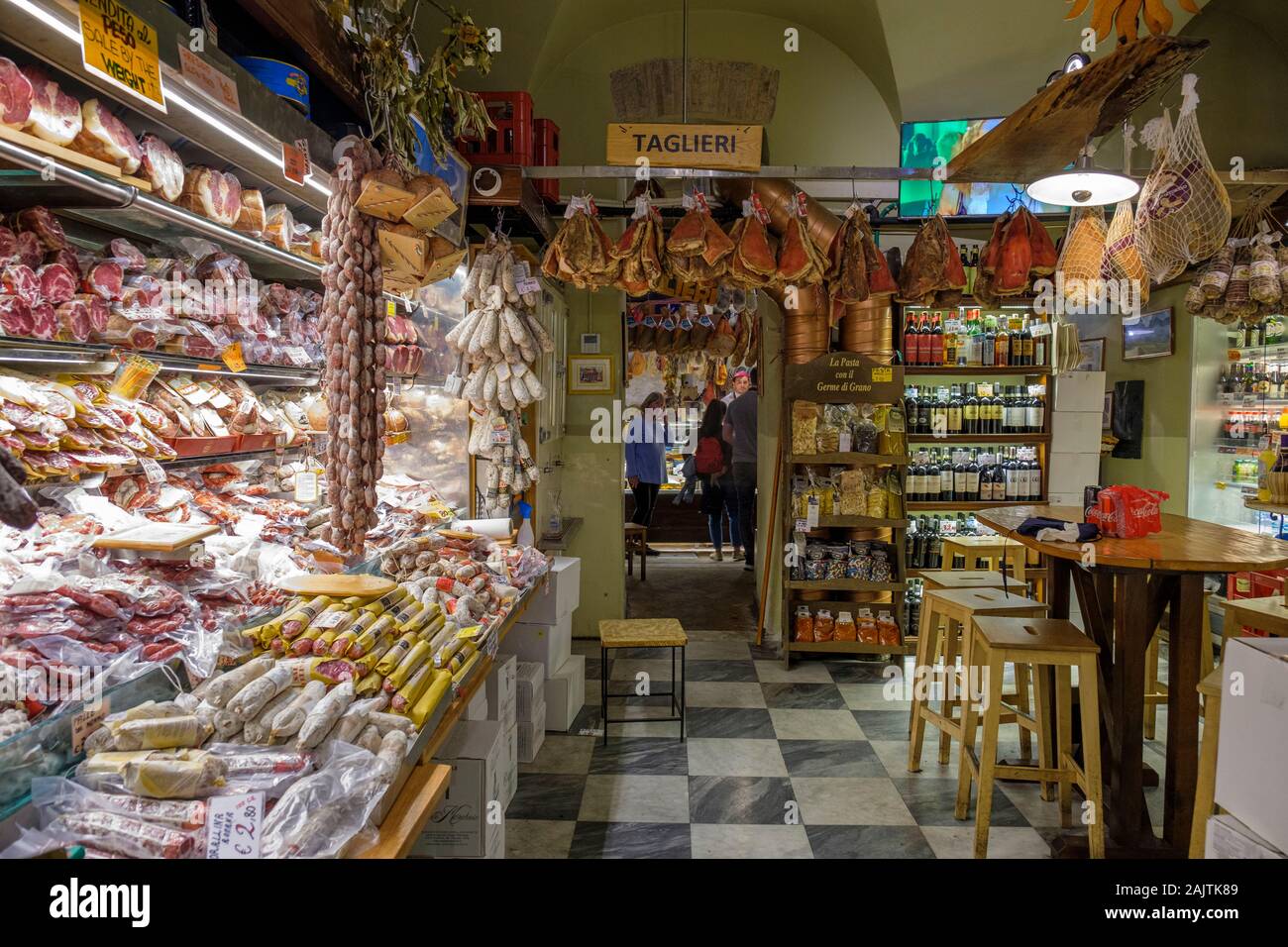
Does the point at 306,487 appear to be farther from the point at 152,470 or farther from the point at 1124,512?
the point at 1124,512

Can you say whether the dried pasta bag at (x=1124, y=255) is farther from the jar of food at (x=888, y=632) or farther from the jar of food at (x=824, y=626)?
the jar of food at (x=824, y=626)

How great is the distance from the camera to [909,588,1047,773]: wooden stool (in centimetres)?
350

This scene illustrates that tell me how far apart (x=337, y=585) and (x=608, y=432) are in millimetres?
3663

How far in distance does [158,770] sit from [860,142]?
6383 millimetres

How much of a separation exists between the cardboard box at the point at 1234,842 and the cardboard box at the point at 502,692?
7.79 ft

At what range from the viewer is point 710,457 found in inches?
342

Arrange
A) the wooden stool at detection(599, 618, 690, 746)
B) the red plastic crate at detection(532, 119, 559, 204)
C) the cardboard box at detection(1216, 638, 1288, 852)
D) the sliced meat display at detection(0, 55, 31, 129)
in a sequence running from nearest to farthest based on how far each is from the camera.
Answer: the sliced meat display at detection(0, 55, 31, 129) < the cardboard box at detection(1216, 638, 1288, 852) < the wooden stool at detection(599, 618, 690, 746) < the red plastic crate at detection(532, 119, 559, 204)

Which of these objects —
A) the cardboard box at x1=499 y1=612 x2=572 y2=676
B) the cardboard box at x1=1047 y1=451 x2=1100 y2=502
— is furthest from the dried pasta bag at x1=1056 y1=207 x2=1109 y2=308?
the cardboard box at x1=499 y1=612 x2=572 y2=676

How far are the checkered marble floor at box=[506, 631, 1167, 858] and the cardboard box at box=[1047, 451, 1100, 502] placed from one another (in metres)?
2.12

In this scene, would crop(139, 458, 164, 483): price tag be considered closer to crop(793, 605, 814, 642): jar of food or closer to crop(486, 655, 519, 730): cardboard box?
crop(486, 655, 519, 730): cardboard box

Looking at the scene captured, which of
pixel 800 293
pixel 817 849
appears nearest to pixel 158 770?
pixel 817 849

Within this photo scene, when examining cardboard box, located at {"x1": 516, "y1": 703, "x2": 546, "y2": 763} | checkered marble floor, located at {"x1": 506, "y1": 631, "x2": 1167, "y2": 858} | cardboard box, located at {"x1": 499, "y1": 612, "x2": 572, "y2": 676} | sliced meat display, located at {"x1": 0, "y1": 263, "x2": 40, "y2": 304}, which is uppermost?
sliced meat display, located at {"x1": 0, "y1": 263, "x2": 40, "y2": 304}

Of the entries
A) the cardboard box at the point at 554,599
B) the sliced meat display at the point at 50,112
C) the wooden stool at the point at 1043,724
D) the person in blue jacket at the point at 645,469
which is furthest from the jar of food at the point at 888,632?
the sliced meat display at the point at 50,112
